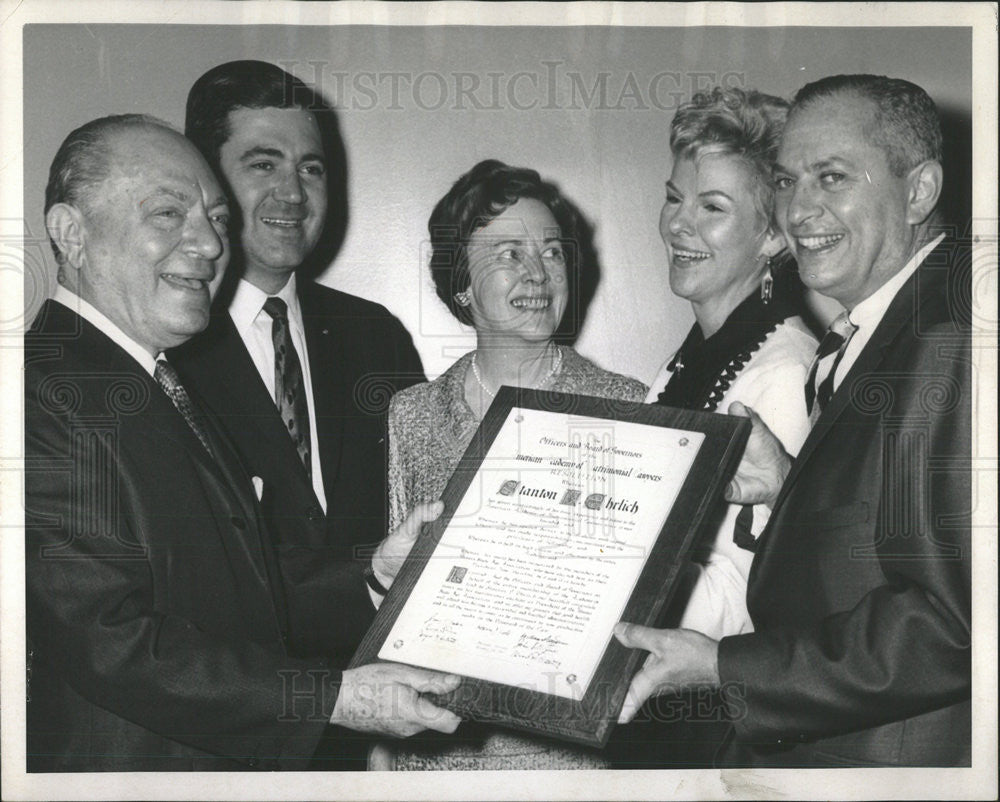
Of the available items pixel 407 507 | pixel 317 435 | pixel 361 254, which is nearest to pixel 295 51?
pixel 361 254

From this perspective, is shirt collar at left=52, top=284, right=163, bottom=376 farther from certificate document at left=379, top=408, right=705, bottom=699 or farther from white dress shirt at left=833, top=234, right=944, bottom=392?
white dress shirt at left=833, top=234, right=944, bottom=392

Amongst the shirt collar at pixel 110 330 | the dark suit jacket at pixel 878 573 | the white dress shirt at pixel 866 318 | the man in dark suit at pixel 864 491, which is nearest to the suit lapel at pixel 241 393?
the shirt collar at pixel 110 330

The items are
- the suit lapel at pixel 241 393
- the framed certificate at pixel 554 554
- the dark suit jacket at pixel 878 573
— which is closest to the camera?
the framed certificate at pixel 554 554

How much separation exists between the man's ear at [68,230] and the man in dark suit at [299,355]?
0.28m

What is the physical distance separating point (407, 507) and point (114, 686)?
0.67 metres

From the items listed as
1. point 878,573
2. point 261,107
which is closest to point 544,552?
point 878,573

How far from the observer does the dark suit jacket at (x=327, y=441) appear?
2250mm

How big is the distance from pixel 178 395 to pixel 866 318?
1414 millimetres

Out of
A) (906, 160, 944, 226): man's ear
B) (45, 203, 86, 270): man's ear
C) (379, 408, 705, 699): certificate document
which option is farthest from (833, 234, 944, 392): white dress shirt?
(45, 203, 86, 270): man's ear

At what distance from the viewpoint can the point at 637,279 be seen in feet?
7.57

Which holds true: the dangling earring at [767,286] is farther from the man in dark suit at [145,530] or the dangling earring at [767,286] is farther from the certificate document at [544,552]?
the man in dark suit at [145,530]

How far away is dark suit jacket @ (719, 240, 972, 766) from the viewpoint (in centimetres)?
216

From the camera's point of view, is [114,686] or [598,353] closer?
[114,686]

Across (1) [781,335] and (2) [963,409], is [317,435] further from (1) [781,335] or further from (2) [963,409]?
(2) [963,409]
